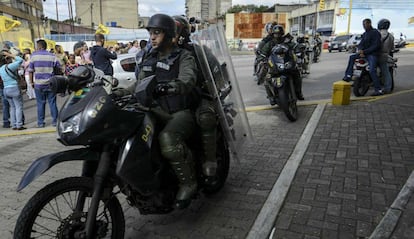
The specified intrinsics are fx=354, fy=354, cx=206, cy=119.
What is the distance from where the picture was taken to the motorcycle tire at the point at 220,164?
3626 mm

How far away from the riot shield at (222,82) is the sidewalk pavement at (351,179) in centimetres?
82

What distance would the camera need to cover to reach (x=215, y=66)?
350 centimetres

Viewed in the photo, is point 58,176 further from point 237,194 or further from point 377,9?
point 377,9

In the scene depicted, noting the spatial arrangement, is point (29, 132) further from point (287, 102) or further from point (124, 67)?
point (287, 102)

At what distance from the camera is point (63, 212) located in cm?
263

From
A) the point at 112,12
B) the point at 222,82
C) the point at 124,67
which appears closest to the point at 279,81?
the point at 222,82

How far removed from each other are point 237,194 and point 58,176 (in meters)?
2.33

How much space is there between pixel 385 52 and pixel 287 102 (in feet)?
12.5

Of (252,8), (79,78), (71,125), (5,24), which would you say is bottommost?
(71,125)

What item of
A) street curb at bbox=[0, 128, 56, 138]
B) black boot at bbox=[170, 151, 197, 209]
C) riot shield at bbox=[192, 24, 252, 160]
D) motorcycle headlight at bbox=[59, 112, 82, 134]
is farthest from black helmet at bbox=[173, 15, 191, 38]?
street curb at bbox=[0, 128, 56, 138]

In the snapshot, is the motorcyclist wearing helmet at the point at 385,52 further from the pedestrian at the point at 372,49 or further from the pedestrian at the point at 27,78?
the pedestrian at the point at 27,78

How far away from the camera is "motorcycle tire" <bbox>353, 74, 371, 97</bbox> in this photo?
28.1 feet

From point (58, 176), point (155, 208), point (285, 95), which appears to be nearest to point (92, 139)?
point (155, 208)

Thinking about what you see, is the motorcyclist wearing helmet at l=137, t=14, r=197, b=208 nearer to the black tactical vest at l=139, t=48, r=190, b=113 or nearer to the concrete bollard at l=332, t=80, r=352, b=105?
the black tactical vest at l=139, t=48, r=190, b=113
